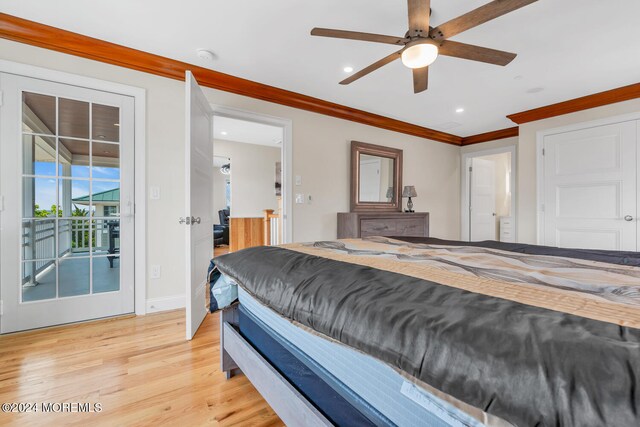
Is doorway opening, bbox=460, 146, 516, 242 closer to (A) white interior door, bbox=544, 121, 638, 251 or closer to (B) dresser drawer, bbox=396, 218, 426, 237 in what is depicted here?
(A) white interior door, bbox=544, 121, 638, 251

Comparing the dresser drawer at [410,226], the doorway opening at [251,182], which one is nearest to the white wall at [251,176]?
the doorway opening at [251,182]

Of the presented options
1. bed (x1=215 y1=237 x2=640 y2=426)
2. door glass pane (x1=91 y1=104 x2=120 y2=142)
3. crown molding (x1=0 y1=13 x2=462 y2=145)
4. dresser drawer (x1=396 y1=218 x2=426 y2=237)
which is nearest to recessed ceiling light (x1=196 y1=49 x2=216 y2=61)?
crown molding (x1=0 y1=13 x2=462 y2=145)

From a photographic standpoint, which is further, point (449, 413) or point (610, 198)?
point (610, 198)

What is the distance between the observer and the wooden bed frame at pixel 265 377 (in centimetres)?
94

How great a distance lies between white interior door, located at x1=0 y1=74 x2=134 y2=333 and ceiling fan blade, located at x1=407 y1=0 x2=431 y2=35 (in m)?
2.35

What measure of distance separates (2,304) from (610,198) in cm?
577

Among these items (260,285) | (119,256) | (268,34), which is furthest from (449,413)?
(119,256)

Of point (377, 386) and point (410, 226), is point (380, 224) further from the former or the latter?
point (377, 386)

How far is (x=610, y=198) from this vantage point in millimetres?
3338

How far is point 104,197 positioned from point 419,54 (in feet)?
8.78

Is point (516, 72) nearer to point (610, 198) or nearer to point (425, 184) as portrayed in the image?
point (610, 198)

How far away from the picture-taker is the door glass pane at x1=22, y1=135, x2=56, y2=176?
220cm

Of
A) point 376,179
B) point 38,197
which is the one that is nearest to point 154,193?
point 38,197

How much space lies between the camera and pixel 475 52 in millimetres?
1872
